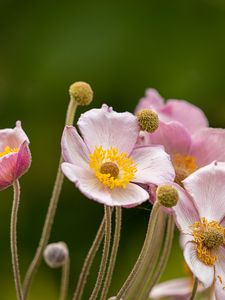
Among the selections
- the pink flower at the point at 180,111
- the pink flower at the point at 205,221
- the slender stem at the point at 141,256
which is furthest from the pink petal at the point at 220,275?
the pink flower at the point at 180,111

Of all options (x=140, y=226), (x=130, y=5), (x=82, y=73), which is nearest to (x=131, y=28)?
(x=130, y=5)

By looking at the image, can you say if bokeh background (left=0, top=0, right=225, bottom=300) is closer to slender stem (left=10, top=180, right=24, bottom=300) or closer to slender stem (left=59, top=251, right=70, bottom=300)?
slender stem (left=59, top=251, right=70, bottom=300)

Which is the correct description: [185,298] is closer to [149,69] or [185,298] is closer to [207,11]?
[149,69]

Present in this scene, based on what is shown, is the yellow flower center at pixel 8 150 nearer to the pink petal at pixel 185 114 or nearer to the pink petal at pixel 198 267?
the pink petal at pixel 198 267

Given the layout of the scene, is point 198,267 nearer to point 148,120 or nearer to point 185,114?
point 148,120

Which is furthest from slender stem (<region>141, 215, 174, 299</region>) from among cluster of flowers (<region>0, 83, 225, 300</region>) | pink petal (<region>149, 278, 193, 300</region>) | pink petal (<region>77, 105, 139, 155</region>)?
pink petal (<region>149, 278, 193, 300</region>)

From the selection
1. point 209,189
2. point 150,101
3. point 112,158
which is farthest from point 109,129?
point 150,101

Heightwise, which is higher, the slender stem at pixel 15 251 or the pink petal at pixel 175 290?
the slender stem at pixel 15 251
